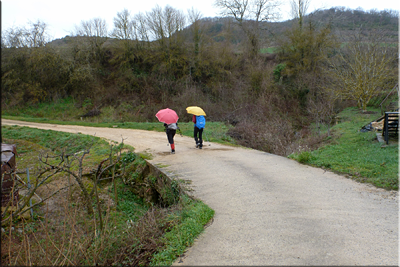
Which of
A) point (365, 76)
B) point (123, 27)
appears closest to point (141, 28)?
point (123, 27)

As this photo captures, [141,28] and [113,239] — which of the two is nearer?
[113,239]

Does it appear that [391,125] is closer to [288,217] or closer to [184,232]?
[288,217]

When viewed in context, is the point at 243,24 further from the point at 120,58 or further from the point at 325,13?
the point at 120,58

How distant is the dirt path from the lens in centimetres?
410

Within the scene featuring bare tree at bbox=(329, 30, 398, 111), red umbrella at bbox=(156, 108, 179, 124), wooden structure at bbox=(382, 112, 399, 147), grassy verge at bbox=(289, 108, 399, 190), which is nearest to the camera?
grassy verge at bbox=(289, 108, 399, 190)

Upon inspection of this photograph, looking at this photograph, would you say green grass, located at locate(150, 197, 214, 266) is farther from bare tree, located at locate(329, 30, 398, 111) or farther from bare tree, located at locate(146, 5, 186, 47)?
bare tree, located at locate(146, 5, 186, 47)

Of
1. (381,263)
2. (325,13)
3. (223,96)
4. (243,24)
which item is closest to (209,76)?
(223,96)

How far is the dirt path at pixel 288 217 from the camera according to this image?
13.5ft

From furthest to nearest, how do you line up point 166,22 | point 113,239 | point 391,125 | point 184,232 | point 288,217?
point 166,22
point 391,125
point 113,239
point 288,217
point 184,232

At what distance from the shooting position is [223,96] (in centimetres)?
2830

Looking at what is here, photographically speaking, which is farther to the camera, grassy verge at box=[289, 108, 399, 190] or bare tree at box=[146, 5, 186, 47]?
→ bare tree at box=[146, 5, 186, 47]

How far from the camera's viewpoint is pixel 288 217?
5.30m

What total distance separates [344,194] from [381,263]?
2773 millimetres

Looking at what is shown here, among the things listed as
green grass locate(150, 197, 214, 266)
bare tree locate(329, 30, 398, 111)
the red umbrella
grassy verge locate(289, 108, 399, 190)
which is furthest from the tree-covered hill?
green grass locate(150, 197, 214, 266)
